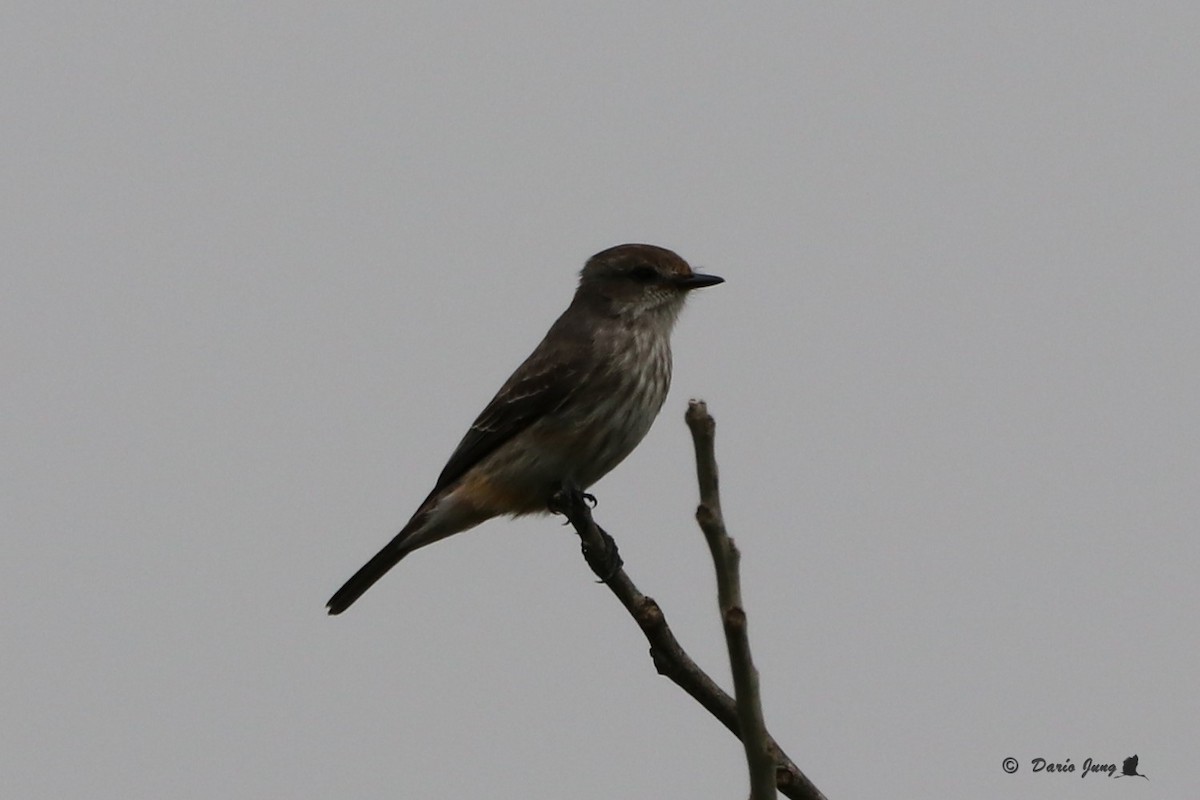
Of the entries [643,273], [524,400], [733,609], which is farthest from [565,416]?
[733,609]

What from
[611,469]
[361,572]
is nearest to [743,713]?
[611,469]

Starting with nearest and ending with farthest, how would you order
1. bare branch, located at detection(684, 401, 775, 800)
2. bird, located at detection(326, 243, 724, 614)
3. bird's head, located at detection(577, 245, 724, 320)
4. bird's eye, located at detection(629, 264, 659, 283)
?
bare branch, located at detection(684, 401, 775, 800) < bird, located at detection(326, 243, 724, 614) < bird's head, located at detection(577, 245, 724, 320) < bird's eye, located at detection(629, 264, 659, 283)

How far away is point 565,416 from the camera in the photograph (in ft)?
30.7

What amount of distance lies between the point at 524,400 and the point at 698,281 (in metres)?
1.49

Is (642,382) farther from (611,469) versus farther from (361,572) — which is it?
(361,572)

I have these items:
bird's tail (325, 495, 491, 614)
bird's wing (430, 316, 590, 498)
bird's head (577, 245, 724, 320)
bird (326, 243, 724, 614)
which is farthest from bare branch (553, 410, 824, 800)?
bird's head (577, 245, 724, 320)

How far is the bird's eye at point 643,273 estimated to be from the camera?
1034 centimetres

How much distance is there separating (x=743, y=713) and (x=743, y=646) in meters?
0.22

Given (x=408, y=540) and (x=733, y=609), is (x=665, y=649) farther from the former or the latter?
(x=408, y=540)

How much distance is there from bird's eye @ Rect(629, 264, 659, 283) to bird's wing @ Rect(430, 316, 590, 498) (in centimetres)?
68

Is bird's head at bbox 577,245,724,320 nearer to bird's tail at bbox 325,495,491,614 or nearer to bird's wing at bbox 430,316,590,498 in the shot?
bird's wing at bbox 430,316,590,498

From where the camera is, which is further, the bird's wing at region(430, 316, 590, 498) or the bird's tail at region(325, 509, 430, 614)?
the bird's tail at region(325, 509, 430, 614)

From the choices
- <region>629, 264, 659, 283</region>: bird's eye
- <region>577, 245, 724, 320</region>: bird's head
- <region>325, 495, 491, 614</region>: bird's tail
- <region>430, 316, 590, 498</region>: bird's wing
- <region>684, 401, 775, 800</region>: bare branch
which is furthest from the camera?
<region>629, 264, 659, 283</region>: bird's eye

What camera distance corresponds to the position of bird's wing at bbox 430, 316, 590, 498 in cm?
950
